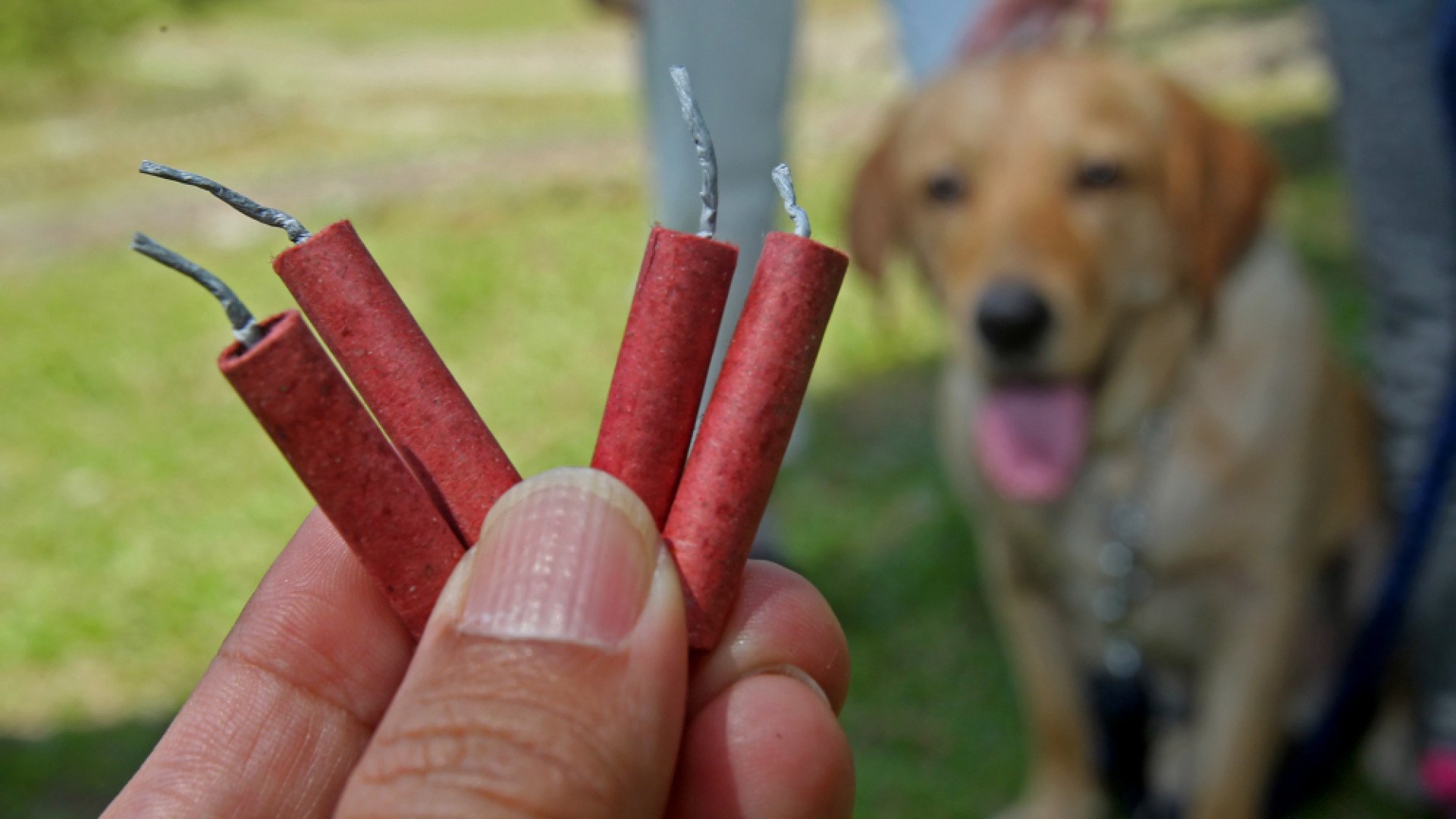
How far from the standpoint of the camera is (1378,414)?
2.40 m

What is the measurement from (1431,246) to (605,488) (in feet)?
5.76

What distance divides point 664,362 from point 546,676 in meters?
0.17

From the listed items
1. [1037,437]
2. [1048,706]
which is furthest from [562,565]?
[1048,706]

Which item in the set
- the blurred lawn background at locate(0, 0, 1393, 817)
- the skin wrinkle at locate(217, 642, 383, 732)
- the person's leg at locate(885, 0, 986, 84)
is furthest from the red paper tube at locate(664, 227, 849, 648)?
the person's leg at locate(885, 0, 986, 84)

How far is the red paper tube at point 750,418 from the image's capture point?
66 cm

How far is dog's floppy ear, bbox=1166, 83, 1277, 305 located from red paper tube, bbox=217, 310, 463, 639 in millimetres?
1706

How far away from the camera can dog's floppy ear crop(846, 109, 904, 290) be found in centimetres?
242

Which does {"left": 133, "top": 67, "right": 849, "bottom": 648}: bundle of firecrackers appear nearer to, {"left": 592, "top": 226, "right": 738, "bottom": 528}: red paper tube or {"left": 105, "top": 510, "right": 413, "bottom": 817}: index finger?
{"left": 592, "top": 226, "right": 738, "bottom": 528}: red paper tube

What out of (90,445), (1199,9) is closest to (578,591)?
(90,445)

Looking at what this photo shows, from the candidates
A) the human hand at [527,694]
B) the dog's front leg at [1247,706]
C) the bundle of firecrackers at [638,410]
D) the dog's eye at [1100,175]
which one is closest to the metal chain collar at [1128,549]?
the dog's front leg at [1247,706]

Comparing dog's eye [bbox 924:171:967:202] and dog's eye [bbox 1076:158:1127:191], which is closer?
dog's eye [bbox 1076:158:1127:191]

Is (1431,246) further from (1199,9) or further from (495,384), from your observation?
(1199,9)

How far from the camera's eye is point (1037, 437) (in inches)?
86.3

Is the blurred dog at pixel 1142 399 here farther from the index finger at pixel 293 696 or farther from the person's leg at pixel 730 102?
the index finger at pixel 293 696
